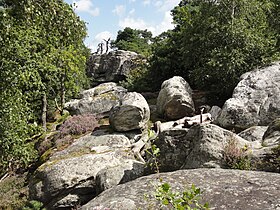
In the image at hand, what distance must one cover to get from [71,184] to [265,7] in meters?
16.4

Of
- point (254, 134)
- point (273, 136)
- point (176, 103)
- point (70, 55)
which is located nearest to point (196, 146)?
point (273, 136)

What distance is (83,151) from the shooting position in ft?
38.2

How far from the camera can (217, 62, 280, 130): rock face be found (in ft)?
37.9

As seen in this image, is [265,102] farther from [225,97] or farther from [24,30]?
[24,30]

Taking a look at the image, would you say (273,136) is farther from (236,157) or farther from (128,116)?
(128,116)

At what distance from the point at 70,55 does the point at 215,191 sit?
1375 centimetres

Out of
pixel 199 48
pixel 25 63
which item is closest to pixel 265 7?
pixel 199 48

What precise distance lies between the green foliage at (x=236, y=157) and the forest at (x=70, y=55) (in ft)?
17.4

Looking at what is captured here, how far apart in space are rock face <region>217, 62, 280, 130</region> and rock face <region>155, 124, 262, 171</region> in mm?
4309

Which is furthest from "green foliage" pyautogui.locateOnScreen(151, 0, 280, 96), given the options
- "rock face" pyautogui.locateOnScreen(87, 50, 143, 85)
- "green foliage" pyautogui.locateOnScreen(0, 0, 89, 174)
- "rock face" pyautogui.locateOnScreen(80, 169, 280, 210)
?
"rock face" pyautogui.locateOnScreen(87, 50, 143, 85)

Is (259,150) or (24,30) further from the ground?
(24,30)

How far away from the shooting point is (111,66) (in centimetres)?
3678

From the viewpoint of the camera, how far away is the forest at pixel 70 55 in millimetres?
8062

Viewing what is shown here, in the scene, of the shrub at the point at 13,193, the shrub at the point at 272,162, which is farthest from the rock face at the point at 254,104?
the shrub at the point at 13,193
